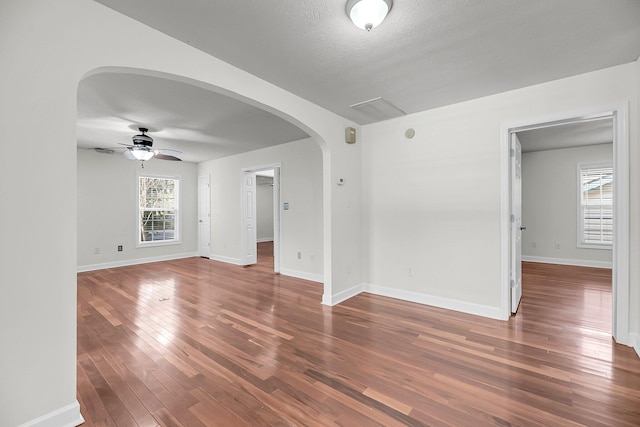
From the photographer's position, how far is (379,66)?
2.49m

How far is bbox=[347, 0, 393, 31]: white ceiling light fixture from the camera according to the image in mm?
1670

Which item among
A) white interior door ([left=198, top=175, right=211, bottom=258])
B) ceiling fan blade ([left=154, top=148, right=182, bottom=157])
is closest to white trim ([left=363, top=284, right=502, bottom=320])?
ceiling fan blade ([left=154, top=148, right=182, bottom=157])

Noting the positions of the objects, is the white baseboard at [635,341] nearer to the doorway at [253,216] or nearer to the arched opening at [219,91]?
the arched opening at [219,91]

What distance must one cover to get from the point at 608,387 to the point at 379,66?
3016 mm

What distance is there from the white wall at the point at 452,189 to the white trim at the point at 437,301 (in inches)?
0.5

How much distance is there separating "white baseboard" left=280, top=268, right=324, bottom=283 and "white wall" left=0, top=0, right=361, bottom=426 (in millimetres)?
3599

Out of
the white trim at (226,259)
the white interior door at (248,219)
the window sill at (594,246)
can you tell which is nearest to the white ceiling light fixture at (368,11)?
the white interior door at (248,219)

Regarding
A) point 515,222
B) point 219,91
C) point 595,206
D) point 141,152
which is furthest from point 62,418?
point 595,206

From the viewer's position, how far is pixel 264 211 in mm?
11094

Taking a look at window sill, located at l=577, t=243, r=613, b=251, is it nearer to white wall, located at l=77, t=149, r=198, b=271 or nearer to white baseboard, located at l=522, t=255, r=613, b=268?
white baseboard, located at l=522, t=255, r=613, b=268

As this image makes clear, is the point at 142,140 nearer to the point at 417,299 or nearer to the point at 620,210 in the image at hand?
the point at 417,299

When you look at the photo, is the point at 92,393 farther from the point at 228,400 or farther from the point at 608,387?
the point at 608,387

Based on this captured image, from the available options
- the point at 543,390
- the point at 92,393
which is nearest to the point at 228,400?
the point at 92,393

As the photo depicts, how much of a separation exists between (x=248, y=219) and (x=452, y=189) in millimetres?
4492
